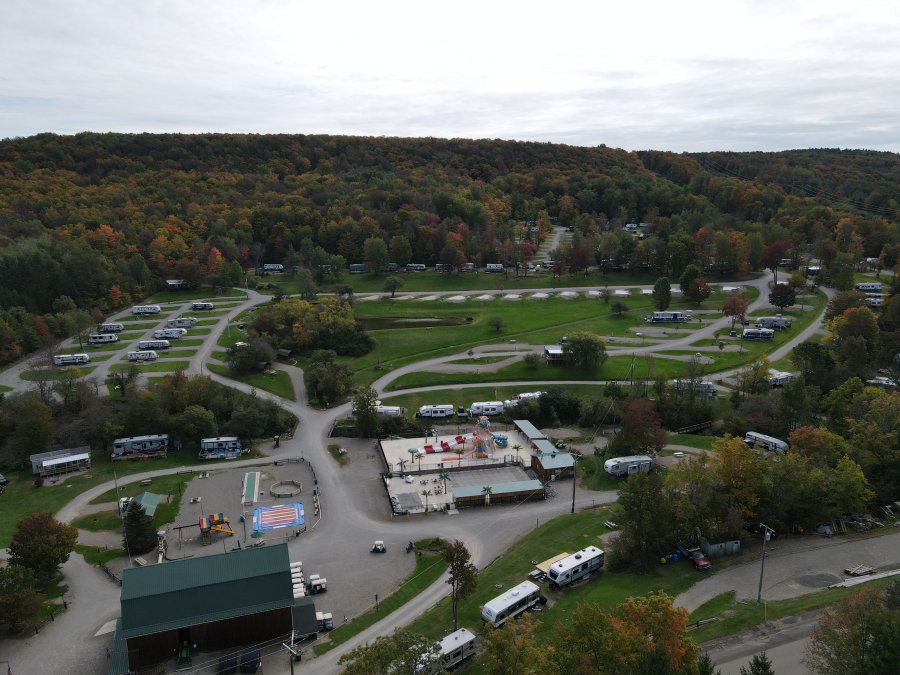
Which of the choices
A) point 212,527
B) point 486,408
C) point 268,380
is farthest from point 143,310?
point 212,527

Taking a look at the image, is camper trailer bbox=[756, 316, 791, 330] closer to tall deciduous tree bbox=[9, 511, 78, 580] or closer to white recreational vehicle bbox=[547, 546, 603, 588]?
white recreational vehicle bbox=[547, 546, 603, 588]

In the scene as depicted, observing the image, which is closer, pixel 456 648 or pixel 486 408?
pixel 456 648

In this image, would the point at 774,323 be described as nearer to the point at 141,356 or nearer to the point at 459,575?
the point at 459,575

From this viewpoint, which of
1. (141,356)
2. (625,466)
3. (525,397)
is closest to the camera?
(625,466)

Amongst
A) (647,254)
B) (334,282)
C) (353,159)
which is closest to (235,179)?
(353,159)

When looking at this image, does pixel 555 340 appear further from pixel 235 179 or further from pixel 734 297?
pixel 235 179

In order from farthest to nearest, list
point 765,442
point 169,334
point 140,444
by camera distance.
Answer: point 169,334
point 140,444
point 765,442
